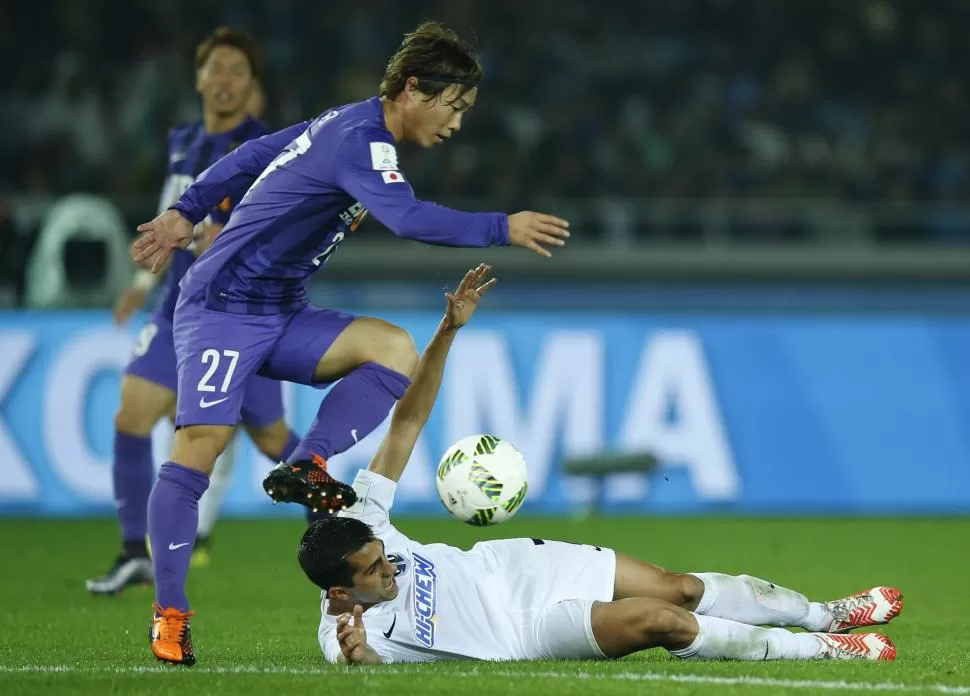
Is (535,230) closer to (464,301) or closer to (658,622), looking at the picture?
(464,301)

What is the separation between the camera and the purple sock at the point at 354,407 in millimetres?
5402

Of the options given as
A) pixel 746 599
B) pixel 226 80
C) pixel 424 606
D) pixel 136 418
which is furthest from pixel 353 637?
pixel 226 80

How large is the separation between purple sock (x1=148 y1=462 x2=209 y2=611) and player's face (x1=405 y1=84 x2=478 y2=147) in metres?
1.44

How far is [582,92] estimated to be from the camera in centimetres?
1733

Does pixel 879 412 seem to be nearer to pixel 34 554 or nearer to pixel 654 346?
pixel 654 346

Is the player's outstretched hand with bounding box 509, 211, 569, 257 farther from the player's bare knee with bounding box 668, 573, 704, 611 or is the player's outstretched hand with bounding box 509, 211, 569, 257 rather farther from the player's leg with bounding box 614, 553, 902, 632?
the player's bare knee with bounding box 668, 573, 704, 611

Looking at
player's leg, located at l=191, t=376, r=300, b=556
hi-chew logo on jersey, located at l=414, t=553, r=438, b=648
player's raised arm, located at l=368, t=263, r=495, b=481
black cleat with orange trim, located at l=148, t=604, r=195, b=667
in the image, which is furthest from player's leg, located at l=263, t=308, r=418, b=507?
player's leg, located at l=191, t=376, r=300, b=556

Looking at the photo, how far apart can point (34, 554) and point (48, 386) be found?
7.41 feet

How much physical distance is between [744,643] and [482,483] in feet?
3.46

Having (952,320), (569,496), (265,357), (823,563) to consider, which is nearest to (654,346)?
(569,496)

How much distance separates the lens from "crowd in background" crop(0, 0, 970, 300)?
1564cm

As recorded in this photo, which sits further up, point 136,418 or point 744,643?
point 136,418

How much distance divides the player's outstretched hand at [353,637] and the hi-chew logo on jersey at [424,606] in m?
0.18

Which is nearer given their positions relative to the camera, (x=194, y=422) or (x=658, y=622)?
(x=658, y=622)
